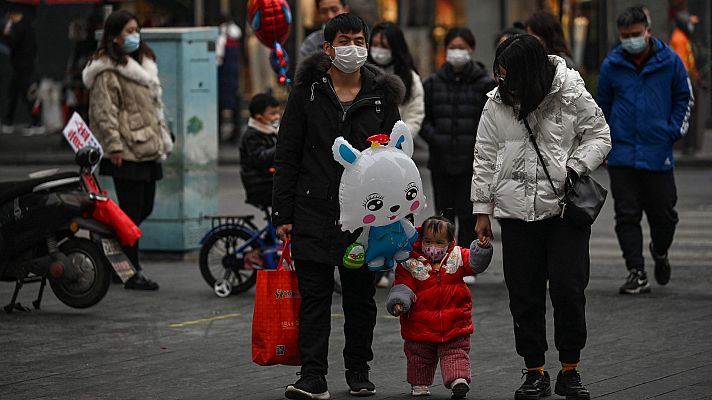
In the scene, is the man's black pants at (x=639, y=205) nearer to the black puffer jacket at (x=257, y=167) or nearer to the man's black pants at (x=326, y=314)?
the black puffer jacket at (x=257, y=167)

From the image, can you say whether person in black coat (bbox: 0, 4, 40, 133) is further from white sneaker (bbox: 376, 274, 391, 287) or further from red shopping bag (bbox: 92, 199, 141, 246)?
red shopping bag (bbox: 92, 199, 141, 246)

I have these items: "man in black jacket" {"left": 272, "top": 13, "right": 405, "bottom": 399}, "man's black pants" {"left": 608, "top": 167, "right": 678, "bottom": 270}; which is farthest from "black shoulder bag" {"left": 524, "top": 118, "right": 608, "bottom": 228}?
A: "man's black pants" {"left": 608, "top": 167, "right": 678, "bottom": 270}

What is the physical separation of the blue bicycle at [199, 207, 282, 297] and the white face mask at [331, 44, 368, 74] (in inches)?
134

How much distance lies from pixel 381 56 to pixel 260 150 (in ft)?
4.06

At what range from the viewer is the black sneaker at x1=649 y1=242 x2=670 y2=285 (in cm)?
1068

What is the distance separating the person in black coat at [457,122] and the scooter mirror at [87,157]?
94.0 inches

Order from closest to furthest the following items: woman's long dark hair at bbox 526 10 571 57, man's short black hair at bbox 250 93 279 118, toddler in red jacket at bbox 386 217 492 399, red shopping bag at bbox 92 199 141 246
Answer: toddler in red jacket at bbox 386 217 492 399 → red shopping bag at bbox 92 199 141 246 → woman's long dark hair at bbox 526 10 571 57 → man's short black hair at bbox 250 93 279 118

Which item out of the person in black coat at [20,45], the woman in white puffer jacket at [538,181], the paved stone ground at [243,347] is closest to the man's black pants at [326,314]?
the paved stone ground at [243,347]

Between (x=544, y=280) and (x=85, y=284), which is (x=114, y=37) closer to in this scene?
(x=85, y=284)

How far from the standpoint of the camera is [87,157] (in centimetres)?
1027

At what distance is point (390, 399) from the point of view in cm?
716

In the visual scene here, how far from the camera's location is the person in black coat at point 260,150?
10.3 meters

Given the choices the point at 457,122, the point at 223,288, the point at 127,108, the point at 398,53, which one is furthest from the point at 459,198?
the point at 127,108

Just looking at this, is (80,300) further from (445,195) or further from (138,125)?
(445,195)
